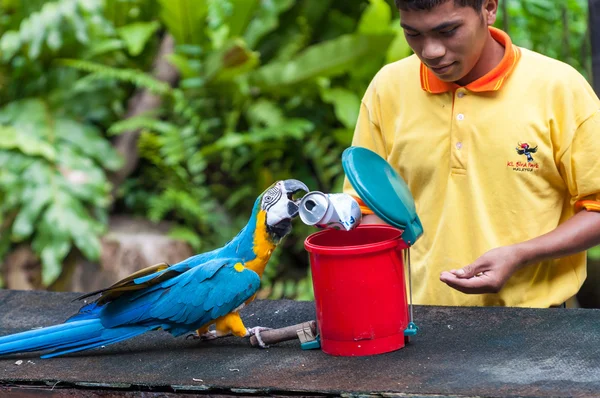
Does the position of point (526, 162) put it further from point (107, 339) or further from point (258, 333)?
point (107, 339)

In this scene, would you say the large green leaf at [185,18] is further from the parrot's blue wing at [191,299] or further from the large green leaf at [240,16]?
the parrot's blue wing at [191,299]

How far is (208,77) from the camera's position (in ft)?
13.4

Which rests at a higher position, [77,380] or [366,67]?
[366,67]

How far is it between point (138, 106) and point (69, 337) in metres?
2.98

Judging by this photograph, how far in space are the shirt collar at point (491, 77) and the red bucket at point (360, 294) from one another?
42 centimetres

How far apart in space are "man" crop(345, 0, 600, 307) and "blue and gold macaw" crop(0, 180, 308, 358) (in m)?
0.27

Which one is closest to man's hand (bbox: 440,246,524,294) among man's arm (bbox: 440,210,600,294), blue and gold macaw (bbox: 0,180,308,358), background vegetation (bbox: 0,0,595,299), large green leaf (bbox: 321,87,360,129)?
man's arm (bbox: 440,210,600,294)

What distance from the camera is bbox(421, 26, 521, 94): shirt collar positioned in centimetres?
166

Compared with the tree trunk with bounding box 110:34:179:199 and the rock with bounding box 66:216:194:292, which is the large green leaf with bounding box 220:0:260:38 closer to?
the tree trunk with bounding box 110:34:179:199

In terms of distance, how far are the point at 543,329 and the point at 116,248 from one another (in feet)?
8.84

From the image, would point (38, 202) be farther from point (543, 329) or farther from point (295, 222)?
point (543, 329)

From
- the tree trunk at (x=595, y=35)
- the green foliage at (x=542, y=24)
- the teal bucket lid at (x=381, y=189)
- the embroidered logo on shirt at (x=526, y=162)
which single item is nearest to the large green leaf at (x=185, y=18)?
the green foliage at (x=542, y=24)

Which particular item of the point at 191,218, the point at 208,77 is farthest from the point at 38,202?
the point at 208,77

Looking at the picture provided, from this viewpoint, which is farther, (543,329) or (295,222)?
(295,222)
